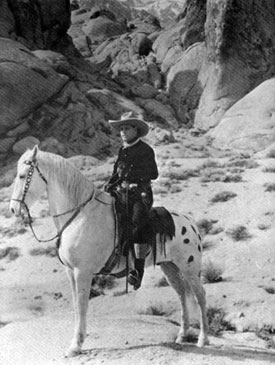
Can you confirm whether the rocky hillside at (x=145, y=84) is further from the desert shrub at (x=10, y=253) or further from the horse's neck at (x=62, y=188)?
the horse's neck at (x=62, y=188)

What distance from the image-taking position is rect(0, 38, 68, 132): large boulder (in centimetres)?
3084

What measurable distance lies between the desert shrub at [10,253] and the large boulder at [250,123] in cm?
1711

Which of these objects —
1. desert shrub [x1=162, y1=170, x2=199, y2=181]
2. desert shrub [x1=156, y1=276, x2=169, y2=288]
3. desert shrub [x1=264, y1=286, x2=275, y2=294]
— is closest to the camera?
desert shrub [x1=264, y1=286, x2=275, y2=294]

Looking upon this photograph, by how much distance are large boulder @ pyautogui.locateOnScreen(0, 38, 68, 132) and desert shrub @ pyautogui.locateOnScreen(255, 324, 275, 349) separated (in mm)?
25790

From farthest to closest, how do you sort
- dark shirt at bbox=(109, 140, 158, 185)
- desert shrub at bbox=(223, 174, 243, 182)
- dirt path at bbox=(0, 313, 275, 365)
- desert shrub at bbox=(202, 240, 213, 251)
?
desert shrub at bbox=(223, 174, 243, 182)
desert shrub at bbox=(202, 240, 213, 251)
dark shirt at bbox=(109, 140, 158, 185)
dirt path at bbox=(0, 313, 275, 365)

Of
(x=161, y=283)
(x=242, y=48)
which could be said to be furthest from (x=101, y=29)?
(x=161, y=283)

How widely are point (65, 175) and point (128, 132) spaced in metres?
1.37

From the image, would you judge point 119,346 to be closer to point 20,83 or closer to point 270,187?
point 270,187

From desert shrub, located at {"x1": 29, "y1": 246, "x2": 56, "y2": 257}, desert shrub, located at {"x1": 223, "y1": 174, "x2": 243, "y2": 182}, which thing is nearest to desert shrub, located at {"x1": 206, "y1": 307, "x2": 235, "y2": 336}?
desert shrub, located at {"x1": 29, "y1": 246, "x2": 56, "y2": 257}

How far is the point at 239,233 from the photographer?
14672 mm

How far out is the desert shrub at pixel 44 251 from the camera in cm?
1577

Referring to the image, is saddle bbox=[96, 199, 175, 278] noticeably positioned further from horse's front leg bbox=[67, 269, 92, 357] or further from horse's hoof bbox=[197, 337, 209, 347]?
horse's hoof bbox=[197, 337, 209, 347]

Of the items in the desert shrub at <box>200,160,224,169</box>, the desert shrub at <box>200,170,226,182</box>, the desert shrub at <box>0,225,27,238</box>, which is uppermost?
the desert shrub at <box>200,170,226,182</box>

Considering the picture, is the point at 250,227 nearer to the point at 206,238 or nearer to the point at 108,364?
the point at 206,238
